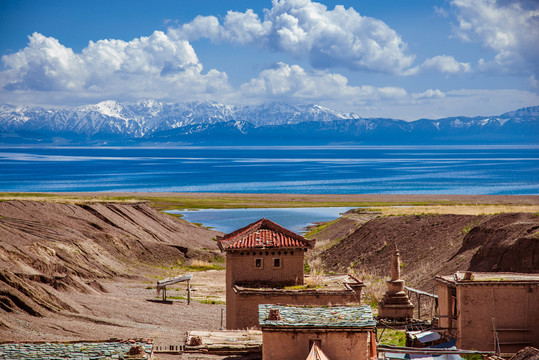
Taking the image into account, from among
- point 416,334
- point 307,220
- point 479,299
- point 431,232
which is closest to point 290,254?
point 416,334

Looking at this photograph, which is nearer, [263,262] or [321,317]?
[321,317]

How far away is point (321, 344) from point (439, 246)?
4205cm

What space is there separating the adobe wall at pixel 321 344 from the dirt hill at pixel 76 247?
18963 millimetres

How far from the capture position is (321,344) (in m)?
19.7

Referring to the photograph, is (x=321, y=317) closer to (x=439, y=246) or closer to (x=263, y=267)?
(x=263, y=267)

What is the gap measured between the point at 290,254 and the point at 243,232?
261 centimetres

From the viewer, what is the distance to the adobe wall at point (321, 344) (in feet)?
64.3

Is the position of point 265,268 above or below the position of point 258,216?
below

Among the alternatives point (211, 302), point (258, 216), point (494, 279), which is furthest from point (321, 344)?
point (258, 216)

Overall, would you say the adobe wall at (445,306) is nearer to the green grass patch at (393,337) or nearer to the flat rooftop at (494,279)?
the flat rooftop at (494,279)

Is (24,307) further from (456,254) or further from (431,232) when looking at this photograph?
(431,232)

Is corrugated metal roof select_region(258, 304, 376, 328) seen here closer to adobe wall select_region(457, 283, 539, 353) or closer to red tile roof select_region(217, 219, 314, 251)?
adobe wall select_region(457, 283, 539, 353)

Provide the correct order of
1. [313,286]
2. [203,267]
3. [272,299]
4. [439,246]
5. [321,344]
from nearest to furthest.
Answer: [321,344] < [272,299] < [313,286] < [439,246] < [203,267]

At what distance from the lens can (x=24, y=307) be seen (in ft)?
114
